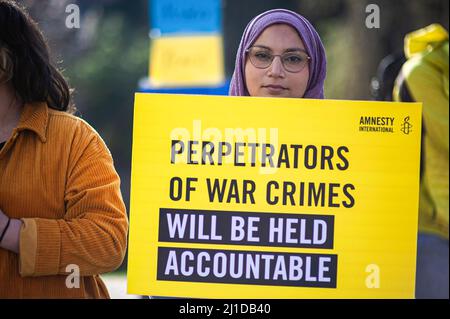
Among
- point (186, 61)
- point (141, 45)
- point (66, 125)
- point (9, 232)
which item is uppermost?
point (141, 45)

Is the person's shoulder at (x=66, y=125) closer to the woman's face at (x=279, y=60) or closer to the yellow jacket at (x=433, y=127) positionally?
the woman's face at (x=279, y=60)

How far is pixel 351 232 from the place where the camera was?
3.08 metres

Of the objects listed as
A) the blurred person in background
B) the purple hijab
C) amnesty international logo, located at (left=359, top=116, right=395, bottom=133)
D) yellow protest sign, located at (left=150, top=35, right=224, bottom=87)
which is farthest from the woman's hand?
yellow protest sign, located at (left=150, top=35, right=224, bottom=87)

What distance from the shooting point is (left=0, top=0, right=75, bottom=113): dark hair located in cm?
297

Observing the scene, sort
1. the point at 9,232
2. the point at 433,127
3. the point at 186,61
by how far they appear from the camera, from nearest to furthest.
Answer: the point at 9,232 < the point at 433,127 < the point at 186,61

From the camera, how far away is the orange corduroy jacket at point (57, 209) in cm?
285

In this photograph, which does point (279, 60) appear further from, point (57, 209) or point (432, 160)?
point (432, 160)

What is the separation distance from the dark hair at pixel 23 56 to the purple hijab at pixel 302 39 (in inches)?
24.6

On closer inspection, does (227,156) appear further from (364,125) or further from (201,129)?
(364,125)

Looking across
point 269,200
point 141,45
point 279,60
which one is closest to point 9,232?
point 269,200

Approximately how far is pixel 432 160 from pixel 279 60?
2.24 meters

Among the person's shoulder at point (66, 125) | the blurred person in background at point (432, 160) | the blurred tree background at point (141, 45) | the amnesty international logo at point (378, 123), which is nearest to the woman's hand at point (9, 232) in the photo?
the person's shoulder at point (66, 125)

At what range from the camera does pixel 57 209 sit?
2.92 meters

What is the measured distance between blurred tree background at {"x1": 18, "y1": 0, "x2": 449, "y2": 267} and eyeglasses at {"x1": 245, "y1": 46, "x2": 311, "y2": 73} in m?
6.93
